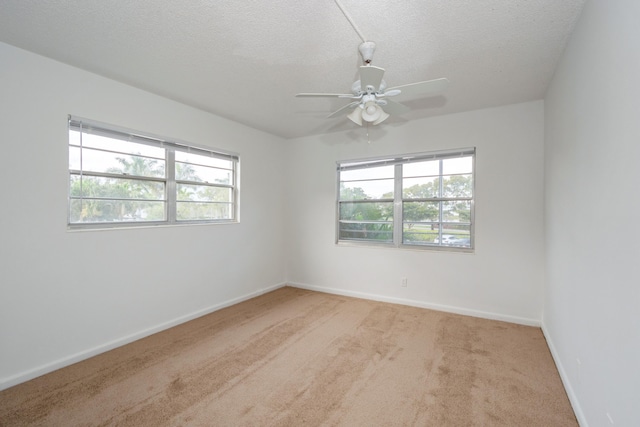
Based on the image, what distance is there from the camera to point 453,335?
3033 mm

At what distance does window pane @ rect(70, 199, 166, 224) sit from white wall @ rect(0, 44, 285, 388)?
0.47 ft

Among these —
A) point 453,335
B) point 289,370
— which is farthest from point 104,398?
point 453,335

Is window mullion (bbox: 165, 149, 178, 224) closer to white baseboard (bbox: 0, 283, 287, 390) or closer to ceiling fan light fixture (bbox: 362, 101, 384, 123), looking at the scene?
white baseboard (bbox: 0, 283, 287, 390)

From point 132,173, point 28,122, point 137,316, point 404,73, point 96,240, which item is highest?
point 404,73

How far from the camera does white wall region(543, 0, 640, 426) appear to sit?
118 cm

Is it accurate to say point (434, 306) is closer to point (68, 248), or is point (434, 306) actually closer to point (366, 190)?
point (366, 190)

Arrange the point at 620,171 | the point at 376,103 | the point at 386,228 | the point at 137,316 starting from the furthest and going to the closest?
the point at 386,228, the point at 137,316, the point at 376,103, the point at 620,171

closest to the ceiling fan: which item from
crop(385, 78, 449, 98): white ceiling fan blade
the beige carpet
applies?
crop(385, 78, 449, 98): white ceiling fan blade

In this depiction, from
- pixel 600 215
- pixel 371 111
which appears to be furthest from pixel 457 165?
pixel 600 215

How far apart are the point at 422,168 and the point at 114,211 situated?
375 centimetres

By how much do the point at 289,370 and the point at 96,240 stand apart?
2.14 meters

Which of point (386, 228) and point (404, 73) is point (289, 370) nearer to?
point (386, 228)

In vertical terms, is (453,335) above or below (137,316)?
below

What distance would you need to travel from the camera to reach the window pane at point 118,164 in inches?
105
